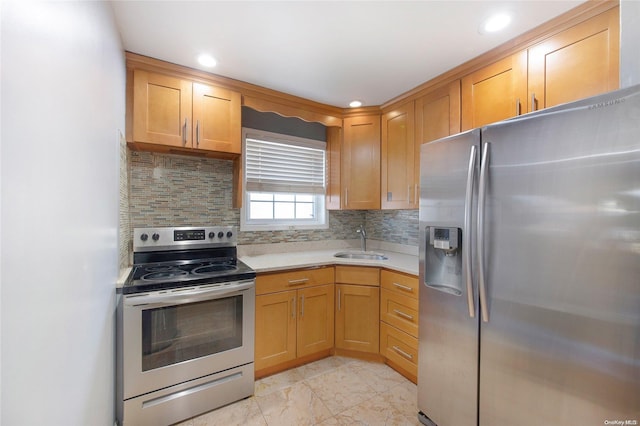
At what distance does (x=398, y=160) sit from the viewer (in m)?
2.57

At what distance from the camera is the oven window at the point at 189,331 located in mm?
1623

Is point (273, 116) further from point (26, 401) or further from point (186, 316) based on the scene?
point (26, 401)

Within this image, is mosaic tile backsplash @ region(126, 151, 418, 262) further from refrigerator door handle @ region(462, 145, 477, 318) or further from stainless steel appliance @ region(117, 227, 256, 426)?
refrigerator door handle @ region(462, 145, 477, 318)

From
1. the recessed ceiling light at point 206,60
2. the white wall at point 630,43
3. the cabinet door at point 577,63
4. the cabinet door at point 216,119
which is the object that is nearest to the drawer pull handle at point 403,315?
the cabinet door at point 577,63

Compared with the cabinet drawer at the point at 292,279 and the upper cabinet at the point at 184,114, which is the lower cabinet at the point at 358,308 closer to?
the cabinet drawer at the point at 292,279

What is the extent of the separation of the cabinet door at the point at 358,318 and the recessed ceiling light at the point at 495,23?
6.46 ft

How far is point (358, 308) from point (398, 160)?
1430 mm

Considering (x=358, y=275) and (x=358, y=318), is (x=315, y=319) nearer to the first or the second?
(x=358, y=318)

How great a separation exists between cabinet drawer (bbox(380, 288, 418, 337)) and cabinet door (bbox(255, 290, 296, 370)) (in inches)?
30.2

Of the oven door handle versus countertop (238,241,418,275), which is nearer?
the oven door handle

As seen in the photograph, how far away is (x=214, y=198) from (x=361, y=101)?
67.2 inches

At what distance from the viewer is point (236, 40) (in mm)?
1717

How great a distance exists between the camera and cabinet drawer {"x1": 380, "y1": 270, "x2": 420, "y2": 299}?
203 cm

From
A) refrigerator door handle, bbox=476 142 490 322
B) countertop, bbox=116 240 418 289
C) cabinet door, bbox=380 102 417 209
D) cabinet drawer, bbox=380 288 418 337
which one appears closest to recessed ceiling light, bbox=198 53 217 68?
countertop, bbox=116 240 418 289
